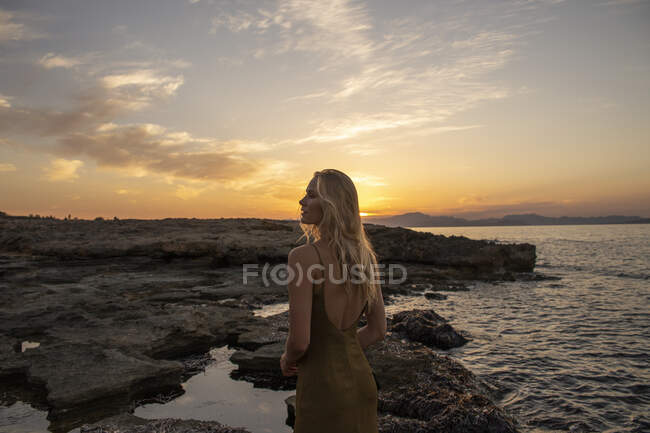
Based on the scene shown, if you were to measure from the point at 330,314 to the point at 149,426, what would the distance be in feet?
12.3

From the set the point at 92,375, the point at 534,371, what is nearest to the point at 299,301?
the point at 92,375

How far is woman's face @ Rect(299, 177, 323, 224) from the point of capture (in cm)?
230

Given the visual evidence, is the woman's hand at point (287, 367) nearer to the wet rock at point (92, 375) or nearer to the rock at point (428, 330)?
the wet rock at point (92, 375)

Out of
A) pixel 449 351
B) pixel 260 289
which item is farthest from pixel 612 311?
pixel 260 289

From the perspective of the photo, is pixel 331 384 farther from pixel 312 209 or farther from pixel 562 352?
pixel 562 352

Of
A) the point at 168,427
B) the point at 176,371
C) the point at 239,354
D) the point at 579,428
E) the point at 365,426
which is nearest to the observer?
the point at 365,426

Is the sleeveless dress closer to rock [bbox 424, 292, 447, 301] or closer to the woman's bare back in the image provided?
the woman's bare back

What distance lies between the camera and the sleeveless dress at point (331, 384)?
221cm

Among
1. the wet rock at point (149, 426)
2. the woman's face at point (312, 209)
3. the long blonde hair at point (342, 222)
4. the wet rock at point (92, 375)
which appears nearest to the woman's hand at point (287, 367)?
the long blonde hair at point (342, 222)

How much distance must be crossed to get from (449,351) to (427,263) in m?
16.9

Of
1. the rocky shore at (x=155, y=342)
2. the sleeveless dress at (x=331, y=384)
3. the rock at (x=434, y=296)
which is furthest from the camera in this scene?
the rock at (x=434, y=296)

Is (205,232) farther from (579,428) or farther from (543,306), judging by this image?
(579,428)

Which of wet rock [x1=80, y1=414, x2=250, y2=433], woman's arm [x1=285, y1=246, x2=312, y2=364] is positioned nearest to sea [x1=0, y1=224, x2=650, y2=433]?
wet rock [x1=80, y1=414, x2=250, y2=433]

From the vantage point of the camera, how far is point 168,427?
4.59 metres
